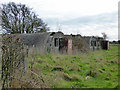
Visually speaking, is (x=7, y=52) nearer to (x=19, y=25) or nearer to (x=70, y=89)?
(x=70, y=89)

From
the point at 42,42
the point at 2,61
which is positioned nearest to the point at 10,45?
the point at 2,61

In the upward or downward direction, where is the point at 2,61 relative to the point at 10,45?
downward

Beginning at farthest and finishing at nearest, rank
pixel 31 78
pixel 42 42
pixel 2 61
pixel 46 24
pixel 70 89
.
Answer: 1. pixel 46 24
2. pixel 42 42
3. pixel 70 89
4. pixel 31 78
5. pixel 2 61

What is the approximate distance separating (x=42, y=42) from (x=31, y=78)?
43.6 ft

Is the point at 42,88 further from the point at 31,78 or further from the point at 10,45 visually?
the point at 10,45

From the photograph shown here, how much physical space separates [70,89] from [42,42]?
13.0m

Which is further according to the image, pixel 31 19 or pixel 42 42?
pixel 31 19

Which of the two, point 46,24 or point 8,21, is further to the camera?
point 46,24

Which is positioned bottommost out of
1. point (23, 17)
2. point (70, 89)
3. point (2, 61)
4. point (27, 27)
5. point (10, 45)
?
point (70, 89)

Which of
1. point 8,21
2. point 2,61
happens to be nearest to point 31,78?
point 2,61

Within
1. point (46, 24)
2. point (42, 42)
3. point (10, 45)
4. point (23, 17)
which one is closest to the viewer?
point (10, 45)

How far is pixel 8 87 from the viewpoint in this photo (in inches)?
133

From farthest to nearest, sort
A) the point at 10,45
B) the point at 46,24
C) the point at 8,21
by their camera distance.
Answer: the point at 46,24, the point at 8,21, the point at 10,45

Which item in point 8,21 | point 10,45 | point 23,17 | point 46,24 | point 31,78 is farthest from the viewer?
point 46,24
